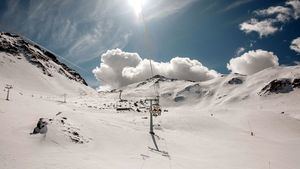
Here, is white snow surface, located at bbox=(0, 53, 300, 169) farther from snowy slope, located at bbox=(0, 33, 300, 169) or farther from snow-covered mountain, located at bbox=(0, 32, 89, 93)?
snow-covered mountain, located at bbox=(0, 32, 89, 93)

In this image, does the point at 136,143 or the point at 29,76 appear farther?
the point at 29,76

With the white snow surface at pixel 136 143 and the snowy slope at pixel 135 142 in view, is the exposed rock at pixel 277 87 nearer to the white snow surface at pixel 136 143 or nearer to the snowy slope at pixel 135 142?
the snowy slope at pixel 135 142

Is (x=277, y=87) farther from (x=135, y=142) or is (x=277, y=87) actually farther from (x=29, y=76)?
(x=135, y=142)

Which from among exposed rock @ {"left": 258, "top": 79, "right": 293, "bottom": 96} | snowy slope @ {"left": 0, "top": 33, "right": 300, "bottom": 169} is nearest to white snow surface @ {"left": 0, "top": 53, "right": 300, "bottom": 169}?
snowy slope @ {"left": 0, "top": 33, "right": 300, "bottom": 169}

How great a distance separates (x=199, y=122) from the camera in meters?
62.9

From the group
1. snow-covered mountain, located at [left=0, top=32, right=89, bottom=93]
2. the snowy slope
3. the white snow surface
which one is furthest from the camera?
snow-covered mountain, located at [left=0, top=32, right=89, bottom=93]

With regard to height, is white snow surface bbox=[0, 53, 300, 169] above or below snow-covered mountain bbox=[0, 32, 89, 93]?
below

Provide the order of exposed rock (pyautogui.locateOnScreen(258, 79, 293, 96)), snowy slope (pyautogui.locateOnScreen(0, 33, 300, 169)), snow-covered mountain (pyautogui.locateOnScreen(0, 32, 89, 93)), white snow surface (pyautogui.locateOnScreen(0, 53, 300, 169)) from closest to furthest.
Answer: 1. white snow surface (pyautogui.locateOnScreen(0, 53, 300, 169))
2. snowy slope (pyautogui.locateOnScreen(0, 33, 300, 169))
3. snow-covered mountain (pyautogui.locateOnScreen(0, 32, 89, 93))
4. exposed rock (pyautogui.locateOnScreen(258, 79, 293, 96))

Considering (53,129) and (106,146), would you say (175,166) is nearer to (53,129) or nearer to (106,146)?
(106,146)

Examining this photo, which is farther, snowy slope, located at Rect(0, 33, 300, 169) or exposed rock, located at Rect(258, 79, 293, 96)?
exposed rock, located at Rect(258, 79, 293, 96)

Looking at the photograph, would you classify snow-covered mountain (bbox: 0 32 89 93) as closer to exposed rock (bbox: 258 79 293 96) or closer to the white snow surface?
the white snow surface

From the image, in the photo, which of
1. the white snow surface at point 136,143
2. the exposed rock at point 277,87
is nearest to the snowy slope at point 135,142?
the white snow surface at point 136,143

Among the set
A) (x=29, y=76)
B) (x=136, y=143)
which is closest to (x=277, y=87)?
(x=29, y=76)

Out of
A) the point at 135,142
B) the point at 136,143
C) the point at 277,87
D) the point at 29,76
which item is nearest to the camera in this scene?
the point at 136,143
